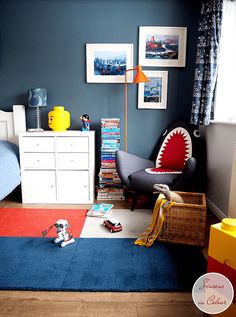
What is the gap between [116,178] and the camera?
3.00 meters

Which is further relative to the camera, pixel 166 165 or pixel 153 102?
pixel 153 102

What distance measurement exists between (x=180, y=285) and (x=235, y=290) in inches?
16.3

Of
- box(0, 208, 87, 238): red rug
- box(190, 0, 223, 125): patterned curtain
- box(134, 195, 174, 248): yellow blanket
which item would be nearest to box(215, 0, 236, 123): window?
box(190, 0, 223, 125): patterned curtain

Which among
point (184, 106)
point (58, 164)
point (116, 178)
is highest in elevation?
point (184, 106)

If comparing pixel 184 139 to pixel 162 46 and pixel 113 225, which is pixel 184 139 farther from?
pixel 113 225

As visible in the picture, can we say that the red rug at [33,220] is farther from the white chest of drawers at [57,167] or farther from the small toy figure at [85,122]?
the small toy figure at [85,122]

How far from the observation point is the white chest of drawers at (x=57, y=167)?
109 inches

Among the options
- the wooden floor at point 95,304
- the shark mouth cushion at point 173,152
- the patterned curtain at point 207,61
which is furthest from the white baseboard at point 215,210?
the wooden floor at point 95,304

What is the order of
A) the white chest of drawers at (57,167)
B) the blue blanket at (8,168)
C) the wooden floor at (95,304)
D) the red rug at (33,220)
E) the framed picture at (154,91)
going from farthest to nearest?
the framed picture at (154,91), the white chest of drawers at (57,167), the blue blanket at (8,168), the red rug at (33,220), the wooden floor at (95,304)

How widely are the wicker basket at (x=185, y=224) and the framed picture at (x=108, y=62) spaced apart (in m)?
1.80

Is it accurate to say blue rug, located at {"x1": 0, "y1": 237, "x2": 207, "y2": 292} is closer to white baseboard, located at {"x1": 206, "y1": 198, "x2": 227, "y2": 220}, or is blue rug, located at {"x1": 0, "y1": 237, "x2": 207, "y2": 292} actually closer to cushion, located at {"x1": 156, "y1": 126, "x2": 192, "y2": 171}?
white baseboard, located at {"x1": 206, "y1": 198, "x2": 227, "y2": 220}

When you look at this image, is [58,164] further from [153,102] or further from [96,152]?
[153,102]

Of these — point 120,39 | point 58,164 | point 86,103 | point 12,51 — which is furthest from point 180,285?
point 12,51

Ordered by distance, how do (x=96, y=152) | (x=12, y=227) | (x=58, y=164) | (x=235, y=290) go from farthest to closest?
(x=96, y=152), (x=58, y=164), (x=12, y=227), (x=235, y=290)
